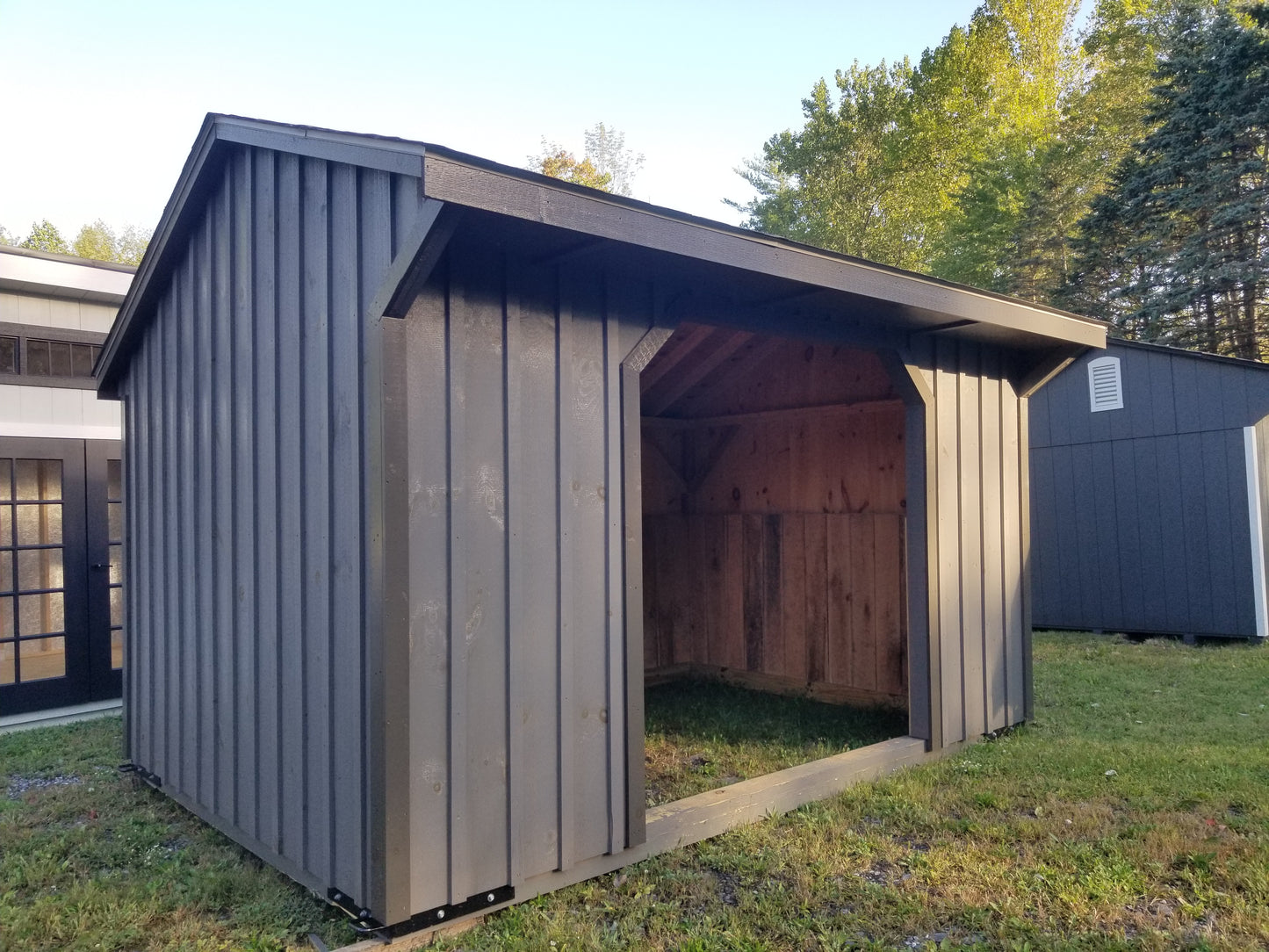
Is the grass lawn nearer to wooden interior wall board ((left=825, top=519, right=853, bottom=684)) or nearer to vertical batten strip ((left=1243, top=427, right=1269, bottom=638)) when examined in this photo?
wooden interior wall board ((left=825, top=519, right=853, bottom=684))

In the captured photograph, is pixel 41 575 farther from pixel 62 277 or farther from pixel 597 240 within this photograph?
pixel 597 240

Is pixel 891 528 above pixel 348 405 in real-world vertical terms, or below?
below

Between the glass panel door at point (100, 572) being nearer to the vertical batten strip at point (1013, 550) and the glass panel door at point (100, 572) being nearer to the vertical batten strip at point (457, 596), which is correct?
the vertical batten strip at point (457, 596)

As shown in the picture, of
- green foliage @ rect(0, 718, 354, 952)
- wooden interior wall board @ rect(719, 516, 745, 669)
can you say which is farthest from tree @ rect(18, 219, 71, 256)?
green foliage @ rect(0, 718, 354, 952)

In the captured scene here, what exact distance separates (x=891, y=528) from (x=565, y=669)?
3.41 meters

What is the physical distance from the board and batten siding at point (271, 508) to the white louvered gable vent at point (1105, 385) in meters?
8.62

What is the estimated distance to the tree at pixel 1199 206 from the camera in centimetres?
1419

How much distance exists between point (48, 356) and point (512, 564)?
189 inches

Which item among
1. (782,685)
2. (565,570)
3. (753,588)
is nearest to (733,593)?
(753,588)

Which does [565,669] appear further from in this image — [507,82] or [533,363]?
[507,82]

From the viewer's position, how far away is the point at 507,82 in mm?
27000

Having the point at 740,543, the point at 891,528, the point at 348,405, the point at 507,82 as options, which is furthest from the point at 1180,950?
the point at 507,82

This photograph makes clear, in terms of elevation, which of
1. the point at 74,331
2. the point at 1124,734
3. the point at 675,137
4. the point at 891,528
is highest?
the point at 675,137

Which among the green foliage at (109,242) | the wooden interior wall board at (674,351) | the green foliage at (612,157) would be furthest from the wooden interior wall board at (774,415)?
the green foliage at (109,242)
